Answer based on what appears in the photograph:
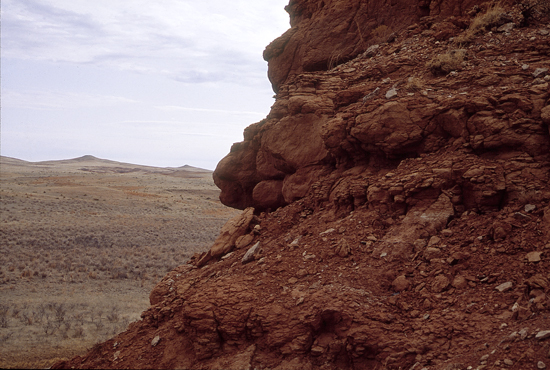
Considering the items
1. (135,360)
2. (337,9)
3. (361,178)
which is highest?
(337,9)

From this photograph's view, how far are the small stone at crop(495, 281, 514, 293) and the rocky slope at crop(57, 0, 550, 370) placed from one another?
13mm

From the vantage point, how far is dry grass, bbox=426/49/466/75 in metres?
6.95

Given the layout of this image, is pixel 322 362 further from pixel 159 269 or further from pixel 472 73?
pixel 159 269

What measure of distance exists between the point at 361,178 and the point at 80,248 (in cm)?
2083

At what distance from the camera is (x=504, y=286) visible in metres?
4.52

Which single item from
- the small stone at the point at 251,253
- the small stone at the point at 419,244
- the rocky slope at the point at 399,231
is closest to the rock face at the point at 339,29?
the rocky slope at the point at 399,231

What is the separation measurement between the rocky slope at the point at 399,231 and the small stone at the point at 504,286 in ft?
0.04

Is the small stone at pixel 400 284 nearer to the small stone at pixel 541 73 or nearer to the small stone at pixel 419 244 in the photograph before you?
the small stone at pixel 419 244

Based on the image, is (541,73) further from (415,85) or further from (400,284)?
(400,284)

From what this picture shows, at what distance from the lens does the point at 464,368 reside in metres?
3.84

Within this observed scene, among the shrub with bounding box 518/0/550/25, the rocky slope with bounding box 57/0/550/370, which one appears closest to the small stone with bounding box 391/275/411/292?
the rocky slope with bounding box 57/0/550/370

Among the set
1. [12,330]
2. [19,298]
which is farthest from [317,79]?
[19,298]

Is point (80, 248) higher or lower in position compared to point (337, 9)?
lower

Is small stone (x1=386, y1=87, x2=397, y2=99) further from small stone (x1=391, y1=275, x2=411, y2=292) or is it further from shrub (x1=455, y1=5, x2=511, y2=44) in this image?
small stone (x1=391, y1=275, x2=411, y2=292)
